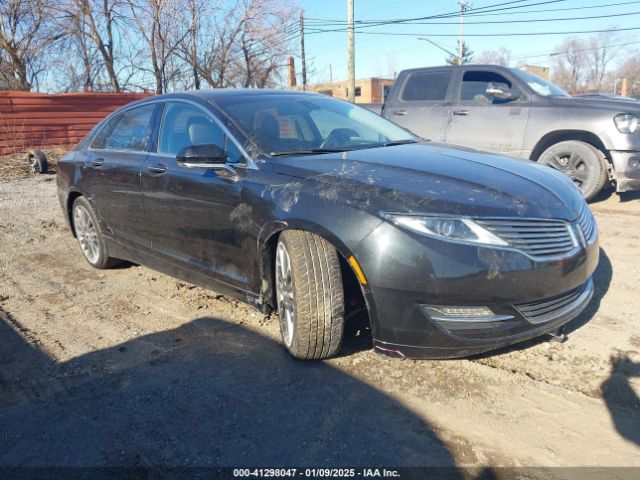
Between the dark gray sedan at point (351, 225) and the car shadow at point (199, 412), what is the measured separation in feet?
0.98

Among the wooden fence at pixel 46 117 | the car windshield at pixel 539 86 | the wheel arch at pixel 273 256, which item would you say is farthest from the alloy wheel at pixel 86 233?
the wooden fence at pixel 46 117

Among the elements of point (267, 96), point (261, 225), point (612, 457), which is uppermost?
point (267, 96)

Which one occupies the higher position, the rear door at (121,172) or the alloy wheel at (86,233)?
the rear door at (121,172)

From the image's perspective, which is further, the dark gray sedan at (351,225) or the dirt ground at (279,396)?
the dark gray sedan at (351,225)

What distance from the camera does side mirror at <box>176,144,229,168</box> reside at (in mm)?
3332

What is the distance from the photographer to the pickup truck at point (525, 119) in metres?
6.51

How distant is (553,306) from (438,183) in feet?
2.92

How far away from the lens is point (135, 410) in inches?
106

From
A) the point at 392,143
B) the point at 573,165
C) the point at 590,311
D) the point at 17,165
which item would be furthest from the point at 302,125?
the point at 17,165

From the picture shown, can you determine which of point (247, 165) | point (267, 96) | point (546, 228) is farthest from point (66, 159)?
point (546, 228)

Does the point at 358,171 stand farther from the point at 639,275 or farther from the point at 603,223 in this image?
the point at 603,223

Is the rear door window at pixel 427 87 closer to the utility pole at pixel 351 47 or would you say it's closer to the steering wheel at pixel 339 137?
the steering wheel at pixel 339 137

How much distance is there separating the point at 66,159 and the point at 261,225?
3.23 metres

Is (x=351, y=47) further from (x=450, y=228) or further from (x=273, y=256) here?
(x=450, y=228)
